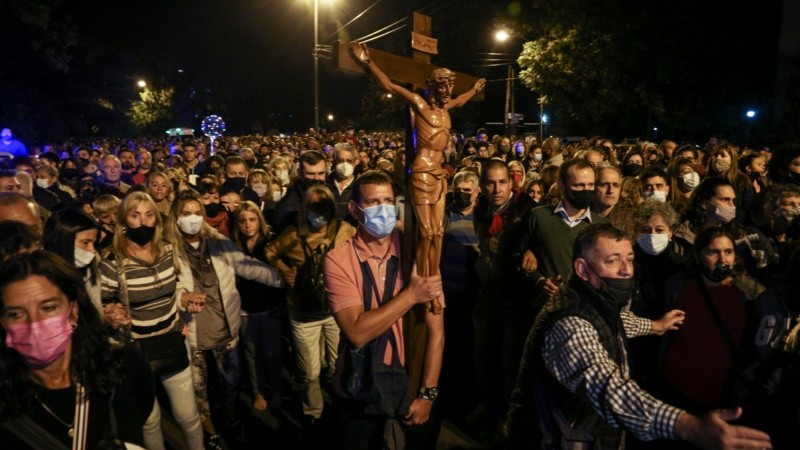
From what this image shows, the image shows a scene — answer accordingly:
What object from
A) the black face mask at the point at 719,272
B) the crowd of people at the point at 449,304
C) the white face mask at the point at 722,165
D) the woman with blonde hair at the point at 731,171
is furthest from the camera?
the white face mask at the point at 722,165

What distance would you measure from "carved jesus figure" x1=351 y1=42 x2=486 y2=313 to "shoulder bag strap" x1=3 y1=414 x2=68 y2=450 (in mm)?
1594

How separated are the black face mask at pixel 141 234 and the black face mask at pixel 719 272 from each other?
12.5ft

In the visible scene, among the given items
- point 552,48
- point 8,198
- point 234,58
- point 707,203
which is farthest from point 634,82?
point 234,58

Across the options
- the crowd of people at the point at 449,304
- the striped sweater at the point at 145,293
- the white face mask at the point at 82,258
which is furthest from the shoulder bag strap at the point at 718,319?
the white face mask at the point at 82,258

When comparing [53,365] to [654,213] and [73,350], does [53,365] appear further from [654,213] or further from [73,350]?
[654,213]

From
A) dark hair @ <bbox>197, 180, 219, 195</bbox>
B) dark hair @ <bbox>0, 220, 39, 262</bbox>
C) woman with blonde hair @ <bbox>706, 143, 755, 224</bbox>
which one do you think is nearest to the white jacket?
dark hair @ <bbox>0, 220, 39, 262</bbox>

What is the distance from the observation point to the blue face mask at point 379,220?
2787 mm

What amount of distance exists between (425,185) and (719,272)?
211 centimetres

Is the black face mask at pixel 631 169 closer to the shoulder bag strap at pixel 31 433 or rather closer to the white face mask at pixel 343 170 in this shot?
the white face mask at pixel 343 170

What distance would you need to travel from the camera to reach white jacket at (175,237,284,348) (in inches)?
174

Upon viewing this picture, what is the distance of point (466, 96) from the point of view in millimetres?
3242

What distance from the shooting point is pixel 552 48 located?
23.7 metres

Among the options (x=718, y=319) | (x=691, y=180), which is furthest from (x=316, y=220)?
(x=691, y=180)

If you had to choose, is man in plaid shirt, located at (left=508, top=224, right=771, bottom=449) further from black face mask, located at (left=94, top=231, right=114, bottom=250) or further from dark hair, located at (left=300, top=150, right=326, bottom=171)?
dark hair, located at (left=300, top=150, right=326, bottom=171)
